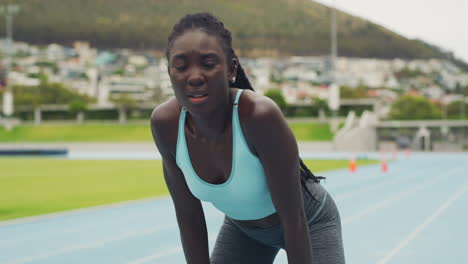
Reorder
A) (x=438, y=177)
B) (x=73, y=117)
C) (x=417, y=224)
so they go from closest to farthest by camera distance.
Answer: (x=417, y=224)
(x=438, y=177)
(x=73, y=117)

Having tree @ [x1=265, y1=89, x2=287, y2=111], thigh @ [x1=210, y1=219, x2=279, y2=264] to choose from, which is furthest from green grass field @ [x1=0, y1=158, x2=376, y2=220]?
tree @ [x1=265, y1=89, x2=287, y2=111]

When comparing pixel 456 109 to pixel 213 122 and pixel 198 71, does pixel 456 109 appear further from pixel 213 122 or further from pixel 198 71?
pixel 198 71

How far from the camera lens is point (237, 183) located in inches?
84.8

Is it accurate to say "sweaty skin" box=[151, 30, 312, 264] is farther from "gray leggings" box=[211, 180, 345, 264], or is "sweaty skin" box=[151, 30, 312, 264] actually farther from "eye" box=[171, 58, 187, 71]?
"gray leggings" box=[211, 180, 345, 264]

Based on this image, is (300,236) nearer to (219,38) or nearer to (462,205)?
(219,38)

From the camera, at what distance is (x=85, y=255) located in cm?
719

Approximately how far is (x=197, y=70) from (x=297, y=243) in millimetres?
667

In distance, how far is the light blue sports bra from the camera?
210 cm

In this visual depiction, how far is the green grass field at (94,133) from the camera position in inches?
2158

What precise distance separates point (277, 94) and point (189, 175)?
217ft

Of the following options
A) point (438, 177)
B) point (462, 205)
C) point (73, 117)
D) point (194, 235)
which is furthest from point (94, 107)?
point (194, 235)

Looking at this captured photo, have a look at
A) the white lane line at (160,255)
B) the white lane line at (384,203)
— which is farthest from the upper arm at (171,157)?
the white lane line at (384,203)

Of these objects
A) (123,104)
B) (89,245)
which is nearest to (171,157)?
(89,245)

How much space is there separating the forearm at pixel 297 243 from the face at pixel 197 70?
49 cm
